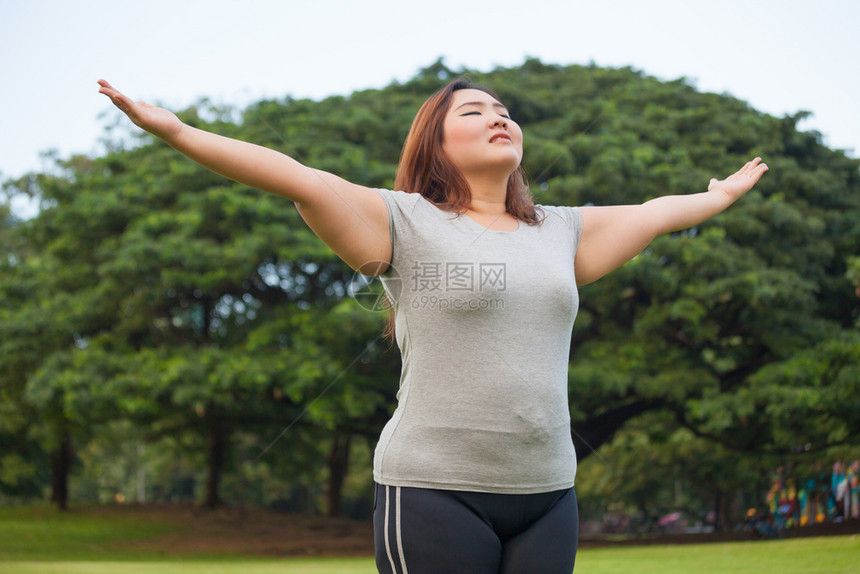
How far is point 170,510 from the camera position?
18.4 m

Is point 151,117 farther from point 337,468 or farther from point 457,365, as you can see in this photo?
point 337,468

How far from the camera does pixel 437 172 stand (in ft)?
5.52

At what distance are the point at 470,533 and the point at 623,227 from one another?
0.81 meters

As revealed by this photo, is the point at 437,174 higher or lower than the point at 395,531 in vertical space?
higher

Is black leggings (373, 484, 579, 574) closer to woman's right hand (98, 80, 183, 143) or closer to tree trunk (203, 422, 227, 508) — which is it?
woman's right hand (98, 80, 183, 143)

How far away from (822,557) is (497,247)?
843cm

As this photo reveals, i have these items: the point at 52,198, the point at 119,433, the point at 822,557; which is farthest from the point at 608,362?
the point at 119,433

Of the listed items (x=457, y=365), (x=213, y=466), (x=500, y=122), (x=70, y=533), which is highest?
(x=500, y=122)

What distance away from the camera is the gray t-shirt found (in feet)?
4.63

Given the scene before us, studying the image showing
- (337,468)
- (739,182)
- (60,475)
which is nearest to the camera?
(739,182)

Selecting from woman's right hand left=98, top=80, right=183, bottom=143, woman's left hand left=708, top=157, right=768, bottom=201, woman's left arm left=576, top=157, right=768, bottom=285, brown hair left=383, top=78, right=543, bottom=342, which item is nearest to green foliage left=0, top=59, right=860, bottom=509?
woman's left hand left=708, top=157, right=768, bottom=201

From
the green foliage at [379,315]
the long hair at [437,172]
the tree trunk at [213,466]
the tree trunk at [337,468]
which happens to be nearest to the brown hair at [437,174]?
the long hair at [437,172]

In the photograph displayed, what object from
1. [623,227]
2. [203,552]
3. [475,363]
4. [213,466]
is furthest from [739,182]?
[213,466]

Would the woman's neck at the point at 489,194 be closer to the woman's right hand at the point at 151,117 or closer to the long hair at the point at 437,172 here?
the long hair at the point at 437,172
